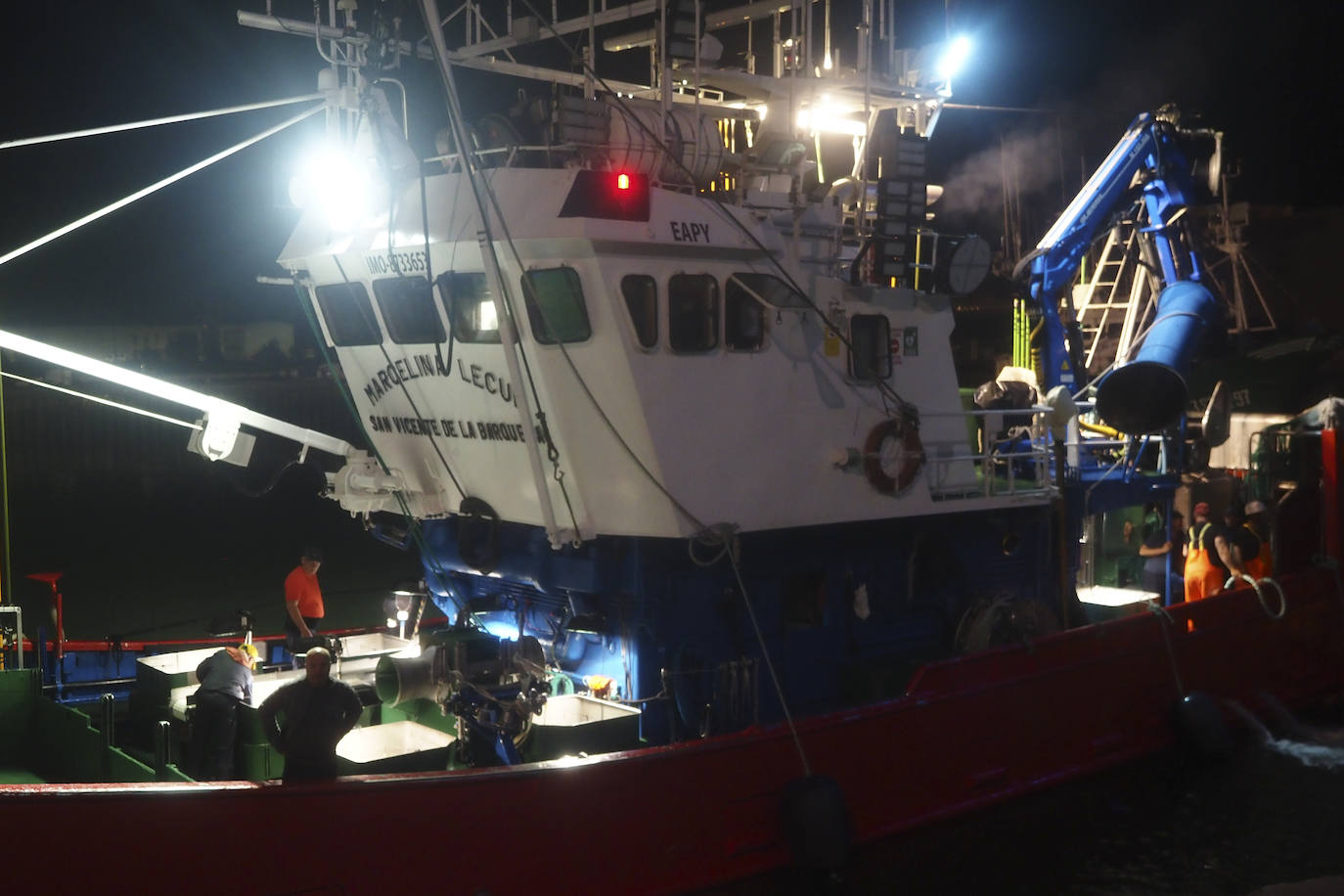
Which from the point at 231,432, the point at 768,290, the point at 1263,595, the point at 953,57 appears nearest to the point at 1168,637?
the point at 1263,595

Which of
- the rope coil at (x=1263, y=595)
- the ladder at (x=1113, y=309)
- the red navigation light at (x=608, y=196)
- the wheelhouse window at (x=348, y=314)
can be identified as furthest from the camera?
the ladder at (x=1113, y=309)

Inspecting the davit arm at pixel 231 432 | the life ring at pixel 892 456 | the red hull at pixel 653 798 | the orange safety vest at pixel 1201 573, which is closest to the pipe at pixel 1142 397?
the orange safety vest at pixel 1201 573

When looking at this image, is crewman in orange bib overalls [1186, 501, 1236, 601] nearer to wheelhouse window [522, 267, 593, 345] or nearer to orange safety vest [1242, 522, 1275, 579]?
orange safety vest [1242, 522, 1275, 579]

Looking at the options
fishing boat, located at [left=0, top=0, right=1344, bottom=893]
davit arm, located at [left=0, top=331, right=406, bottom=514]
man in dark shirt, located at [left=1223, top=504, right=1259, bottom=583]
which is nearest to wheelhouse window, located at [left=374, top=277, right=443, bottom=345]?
fishing boat, located at [left=0, top=0, right=1344, bottom=893]

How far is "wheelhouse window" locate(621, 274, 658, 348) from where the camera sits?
7.70 metres

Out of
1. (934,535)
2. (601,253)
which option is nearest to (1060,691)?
(934,535)

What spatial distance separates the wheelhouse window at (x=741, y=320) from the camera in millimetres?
8140

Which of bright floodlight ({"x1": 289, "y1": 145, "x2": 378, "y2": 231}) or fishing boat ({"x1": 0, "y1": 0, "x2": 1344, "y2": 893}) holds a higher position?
bright floodlight ({"x1": 289, "y1": 145, "x2": 378, "y2": 231})

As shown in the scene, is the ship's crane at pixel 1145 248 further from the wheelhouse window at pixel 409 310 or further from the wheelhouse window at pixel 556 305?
the wheelhouse window at pixel 409 310

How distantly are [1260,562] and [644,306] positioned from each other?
782 centimetres

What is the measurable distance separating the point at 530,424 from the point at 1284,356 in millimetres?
20257

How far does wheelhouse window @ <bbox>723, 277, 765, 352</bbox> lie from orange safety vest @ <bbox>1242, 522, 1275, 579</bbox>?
21.6 ft

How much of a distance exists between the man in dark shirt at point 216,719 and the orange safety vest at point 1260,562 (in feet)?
31.3

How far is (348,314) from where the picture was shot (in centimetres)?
937
